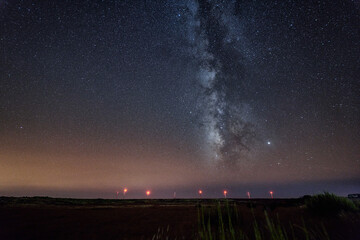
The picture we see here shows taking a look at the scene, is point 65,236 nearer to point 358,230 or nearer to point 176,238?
point 176,238

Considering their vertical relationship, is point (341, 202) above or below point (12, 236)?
above

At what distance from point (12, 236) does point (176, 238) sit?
142 inches

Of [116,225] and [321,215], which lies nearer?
[116,225]

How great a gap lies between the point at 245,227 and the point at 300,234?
1.21 meters

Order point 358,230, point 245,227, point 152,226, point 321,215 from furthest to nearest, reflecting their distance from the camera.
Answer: point 321,215 < point 152,226 < point 245,227 < point 358,230

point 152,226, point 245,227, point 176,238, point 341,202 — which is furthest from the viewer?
point 341,202

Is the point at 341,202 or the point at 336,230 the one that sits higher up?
the point at 341,202

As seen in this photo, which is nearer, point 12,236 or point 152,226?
point 12,236

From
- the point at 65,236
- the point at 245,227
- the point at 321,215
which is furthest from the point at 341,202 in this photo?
the point at 65,236

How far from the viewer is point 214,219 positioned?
585 cm

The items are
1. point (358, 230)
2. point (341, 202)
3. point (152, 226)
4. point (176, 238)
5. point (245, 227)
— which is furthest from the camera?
point (341, 202)

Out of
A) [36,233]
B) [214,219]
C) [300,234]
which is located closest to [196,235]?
[214,219]

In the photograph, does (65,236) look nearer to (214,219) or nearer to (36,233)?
(36,233)

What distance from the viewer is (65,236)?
181 inches
